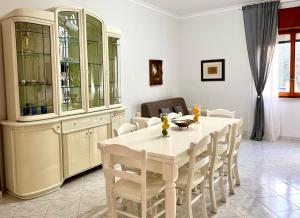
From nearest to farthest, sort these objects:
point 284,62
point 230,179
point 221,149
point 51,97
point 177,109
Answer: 1. point 221,149
2. point 230,179
3. point 51,97
4. point 284,62
5. point 177,109

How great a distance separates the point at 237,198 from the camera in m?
3.02

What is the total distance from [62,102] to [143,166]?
6.11 ft

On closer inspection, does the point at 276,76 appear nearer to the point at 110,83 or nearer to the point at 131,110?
the point at 131,110

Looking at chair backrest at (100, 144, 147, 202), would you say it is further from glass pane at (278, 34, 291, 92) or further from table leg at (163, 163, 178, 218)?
glass pane at (278, 34, 291, 92)

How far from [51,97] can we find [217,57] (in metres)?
4.08

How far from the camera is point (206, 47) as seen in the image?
6.28m

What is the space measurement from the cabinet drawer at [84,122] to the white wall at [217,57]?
3.10 meters

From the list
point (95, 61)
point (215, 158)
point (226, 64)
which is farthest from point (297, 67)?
point (95, 61)

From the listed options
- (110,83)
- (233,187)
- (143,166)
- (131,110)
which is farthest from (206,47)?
(143,166)

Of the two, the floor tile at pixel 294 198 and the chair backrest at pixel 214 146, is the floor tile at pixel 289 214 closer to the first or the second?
the floor tile at pixel 294 198

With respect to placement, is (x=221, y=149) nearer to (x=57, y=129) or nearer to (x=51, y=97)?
(x=57, y=129)

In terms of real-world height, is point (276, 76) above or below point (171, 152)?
above

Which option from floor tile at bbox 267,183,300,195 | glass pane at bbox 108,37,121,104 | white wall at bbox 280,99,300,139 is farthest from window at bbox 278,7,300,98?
glass pane at bbox 108,37,121,104

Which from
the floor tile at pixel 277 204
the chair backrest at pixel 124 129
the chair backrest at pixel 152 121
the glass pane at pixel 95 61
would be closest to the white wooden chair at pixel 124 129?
the chair backrest at pixel 124 129
